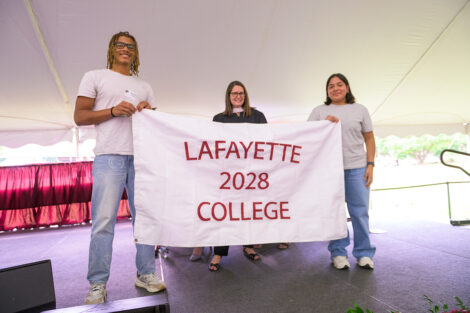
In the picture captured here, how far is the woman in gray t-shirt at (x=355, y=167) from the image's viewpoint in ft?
6.18

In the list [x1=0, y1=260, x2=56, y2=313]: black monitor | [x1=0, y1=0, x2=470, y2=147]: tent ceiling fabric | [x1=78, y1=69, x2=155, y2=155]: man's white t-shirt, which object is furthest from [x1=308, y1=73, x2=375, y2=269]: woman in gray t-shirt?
[x1=0, y1=0, x2=470, y2=147]: tent ceiling fabric

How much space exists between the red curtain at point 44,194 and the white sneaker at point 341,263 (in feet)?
14.4

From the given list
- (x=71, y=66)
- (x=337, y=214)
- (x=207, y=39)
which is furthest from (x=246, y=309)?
(x=71, y=66)

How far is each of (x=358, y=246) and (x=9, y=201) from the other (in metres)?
5.20

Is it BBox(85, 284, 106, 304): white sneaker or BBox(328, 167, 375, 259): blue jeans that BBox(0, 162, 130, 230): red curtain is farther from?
BBox(328, 167, 375, 259): blue jeans

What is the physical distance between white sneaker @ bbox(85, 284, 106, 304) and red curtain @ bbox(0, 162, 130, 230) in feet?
12.9

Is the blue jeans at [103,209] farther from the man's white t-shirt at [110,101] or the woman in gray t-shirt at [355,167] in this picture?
the woman in gray t-shirt at [355,167]

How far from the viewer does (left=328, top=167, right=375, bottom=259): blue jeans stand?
1.89 metres

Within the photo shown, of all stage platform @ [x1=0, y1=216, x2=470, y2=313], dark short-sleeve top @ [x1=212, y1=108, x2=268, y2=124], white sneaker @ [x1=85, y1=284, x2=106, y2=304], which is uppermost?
dark short-sleeve top @ [x1=212, y1=108, x2=268, y2=124]


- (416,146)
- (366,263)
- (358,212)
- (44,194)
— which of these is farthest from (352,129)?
(416,146)

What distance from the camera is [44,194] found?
15.2 ft

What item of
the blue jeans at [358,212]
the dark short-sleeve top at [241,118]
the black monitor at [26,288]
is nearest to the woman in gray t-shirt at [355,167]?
the blue jeans at [358,212]

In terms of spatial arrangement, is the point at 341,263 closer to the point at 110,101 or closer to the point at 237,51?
Answer: the point at 110,101

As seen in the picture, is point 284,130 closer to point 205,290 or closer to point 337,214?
point 337,214
